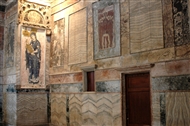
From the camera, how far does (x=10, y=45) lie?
37.1ft

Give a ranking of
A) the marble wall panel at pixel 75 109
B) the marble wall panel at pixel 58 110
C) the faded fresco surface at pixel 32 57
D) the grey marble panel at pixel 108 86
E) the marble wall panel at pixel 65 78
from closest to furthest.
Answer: the grey marble panel at pixel 108 86 → the marble wall panel at pixel 75 109 → the marble wall panel at pixel 65 78 → the marble wall panel at pixel 58 110 → the faded fresco surface at pixel 32 57

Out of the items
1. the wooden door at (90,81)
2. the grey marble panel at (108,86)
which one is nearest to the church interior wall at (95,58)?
the grey marble panel at (108,86)

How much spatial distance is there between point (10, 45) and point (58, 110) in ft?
11.8

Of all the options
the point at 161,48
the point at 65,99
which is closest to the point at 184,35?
the point at 161,48

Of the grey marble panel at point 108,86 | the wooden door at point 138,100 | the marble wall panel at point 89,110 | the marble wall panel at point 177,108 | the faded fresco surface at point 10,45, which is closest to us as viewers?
the marble wall panel at point 177,108

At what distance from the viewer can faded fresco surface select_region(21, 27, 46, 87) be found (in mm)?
10547

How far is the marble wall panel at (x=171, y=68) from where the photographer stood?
248 inches

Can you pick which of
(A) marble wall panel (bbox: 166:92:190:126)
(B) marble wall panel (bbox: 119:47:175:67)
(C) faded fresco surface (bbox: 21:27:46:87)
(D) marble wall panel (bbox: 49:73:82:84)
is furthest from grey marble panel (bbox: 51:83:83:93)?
(A) marble wall panel (bbox: 166:92:190:126)

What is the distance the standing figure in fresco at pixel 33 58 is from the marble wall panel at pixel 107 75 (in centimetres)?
323

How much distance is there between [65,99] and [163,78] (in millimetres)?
4528

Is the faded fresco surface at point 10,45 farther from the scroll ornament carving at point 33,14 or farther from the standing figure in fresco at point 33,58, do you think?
the standing figure in fresco at point 33,58

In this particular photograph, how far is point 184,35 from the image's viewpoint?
21.0 ft

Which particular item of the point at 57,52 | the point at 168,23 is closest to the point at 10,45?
the point at 57,52

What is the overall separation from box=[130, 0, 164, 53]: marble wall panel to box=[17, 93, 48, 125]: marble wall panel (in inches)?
195
